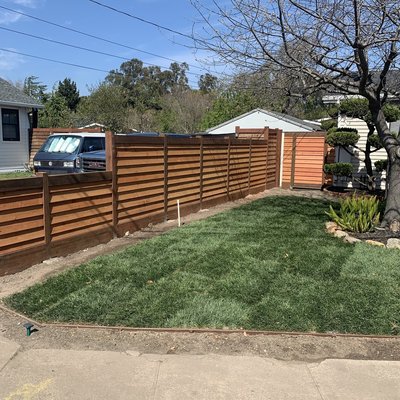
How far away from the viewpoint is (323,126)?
17500 mm

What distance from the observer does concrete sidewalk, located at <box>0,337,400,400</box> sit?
3.04m

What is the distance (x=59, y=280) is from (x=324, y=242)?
4.36 metres

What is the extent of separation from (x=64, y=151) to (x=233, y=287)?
9.25 m

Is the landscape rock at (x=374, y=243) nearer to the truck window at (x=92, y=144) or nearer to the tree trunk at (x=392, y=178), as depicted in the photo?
the tree trunk at (x=392, y=178)

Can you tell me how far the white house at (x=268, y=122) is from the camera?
62.3 ft

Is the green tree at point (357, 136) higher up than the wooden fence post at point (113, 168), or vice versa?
the green tree at point (357, 136)

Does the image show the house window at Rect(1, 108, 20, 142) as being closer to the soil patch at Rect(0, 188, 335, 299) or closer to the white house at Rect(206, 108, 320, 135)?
the white house at Rect(206, 108, 320, 135)

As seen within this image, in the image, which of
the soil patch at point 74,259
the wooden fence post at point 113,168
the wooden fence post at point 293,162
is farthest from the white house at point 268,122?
the wooden fence post at point 113,168

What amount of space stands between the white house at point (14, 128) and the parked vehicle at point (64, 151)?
565cm

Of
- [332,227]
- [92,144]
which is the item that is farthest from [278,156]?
[332,227]

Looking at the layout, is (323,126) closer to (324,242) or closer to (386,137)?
(386,137)

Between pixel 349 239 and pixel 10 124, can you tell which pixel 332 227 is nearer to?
pixel 349 239

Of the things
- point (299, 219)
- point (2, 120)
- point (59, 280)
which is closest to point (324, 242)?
point (299, 219)

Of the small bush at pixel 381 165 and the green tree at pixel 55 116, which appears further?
the green tree at pixel 55 116
